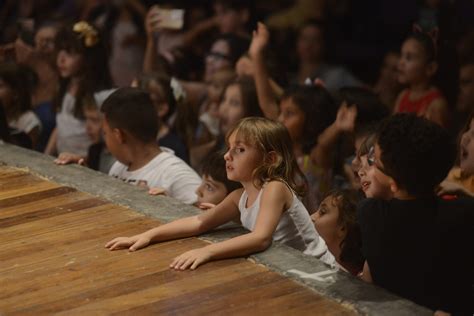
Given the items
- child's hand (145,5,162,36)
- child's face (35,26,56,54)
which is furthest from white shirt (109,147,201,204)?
child's face (35,26,56,54)

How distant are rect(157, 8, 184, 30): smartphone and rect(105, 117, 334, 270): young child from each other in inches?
101

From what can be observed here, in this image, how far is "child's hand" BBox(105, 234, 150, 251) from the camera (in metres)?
3.35

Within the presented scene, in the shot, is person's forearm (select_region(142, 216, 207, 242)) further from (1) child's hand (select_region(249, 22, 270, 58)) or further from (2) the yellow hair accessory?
(2) the yellow hair accessory

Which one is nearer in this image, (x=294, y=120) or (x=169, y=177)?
(x=169, y=177)

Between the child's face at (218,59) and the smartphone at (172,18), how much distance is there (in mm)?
427

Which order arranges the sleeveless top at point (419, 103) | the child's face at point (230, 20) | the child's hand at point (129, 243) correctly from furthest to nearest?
the child's face at point (230, 20)
the sleeveless top at point (419, 103)
the child's hand at point (129, 243)

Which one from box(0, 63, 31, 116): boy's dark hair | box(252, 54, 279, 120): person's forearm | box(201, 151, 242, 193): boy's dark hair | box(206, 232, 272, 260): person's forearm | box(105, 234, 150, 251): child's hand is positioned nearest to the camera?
box(206, 232, 272, 260): person's forearm

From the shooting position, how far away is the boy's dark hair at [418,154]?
9.64 feet

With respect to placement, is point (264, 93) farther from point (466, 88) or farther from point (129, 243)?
point (129, 243)

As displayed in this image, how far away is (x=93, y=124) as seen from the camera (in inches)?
212

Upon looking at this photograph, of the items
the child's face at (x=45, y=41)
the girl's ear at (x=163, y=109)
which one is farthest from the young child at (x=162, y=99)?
the child's face at (x=45, y=41)

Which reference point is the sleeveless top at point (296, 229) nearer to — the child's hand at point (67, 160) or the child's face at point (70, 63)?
the child's hand at point (67, 160)

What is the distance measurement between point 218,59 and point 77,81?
1096 mm

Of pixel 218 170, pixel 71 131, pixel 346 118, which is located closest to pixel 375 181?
pixel 218 170
